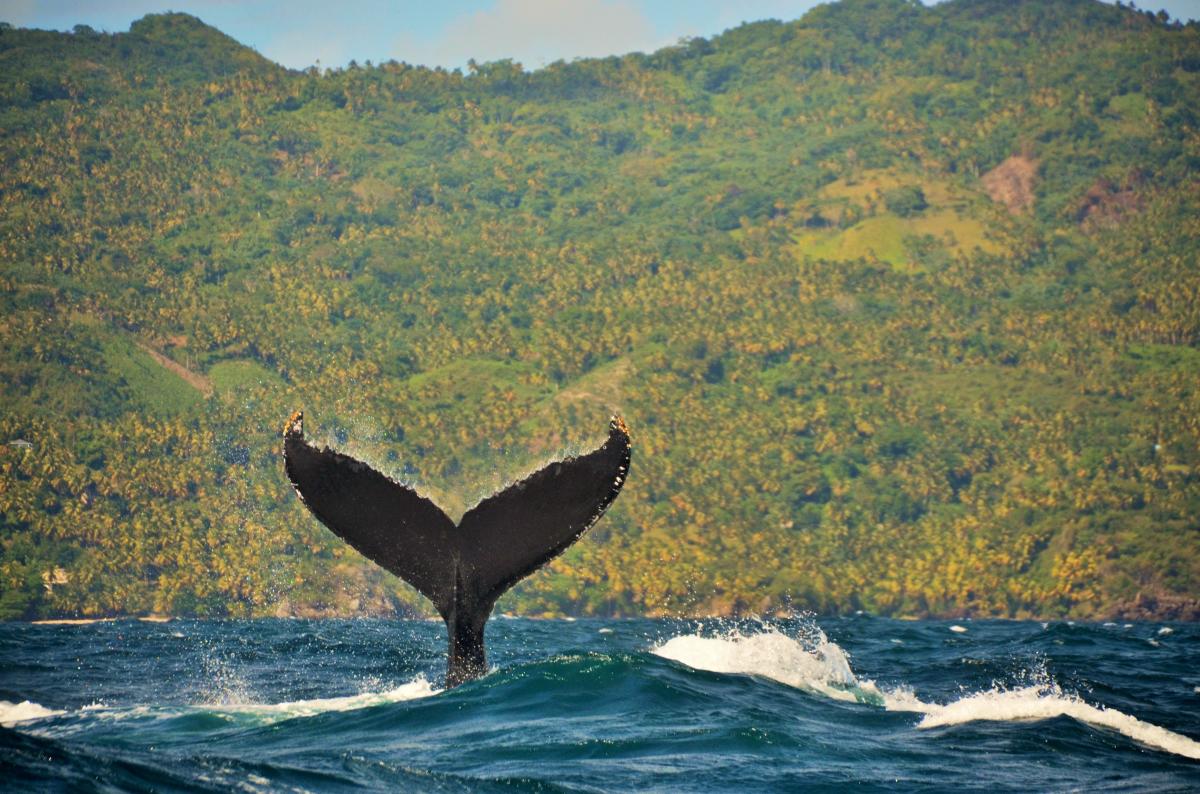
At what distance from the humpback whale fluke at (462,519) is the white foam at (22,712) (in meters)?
4.57

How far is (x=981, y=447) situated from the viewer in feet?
456

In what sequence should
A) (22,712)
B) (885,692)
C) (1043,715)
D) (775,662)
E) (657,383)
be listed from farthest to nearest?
1. (657,383)
2. (775,662)
3. (885,692)
4. (22,712)
5. (1043,715)

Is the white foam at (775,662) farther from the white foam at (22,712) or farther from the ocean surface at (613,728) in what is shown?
the white foam at (22,712)

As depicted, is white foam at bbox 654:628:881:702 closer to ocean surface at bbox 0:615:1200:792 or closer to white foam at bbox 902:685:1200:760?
ocean surface at bbox 0:615:1200:792

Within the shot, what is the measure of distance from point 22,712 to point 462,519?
19.7 ft

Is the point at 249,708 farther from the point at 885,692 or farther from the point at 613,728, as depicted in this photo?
the point at 885,692

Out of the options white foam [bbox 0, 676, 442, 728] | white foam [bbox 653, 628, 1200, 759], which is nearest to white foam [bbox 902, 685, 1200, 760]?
white foam [bbox 653, 628, 1200, 759]

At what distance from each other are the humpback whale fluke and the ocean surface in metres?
1.34

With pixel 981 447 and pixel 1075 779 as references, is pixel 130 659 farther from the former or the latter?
pixel 981 447

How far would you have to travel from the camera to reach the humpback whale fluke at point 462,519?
11.5 meters

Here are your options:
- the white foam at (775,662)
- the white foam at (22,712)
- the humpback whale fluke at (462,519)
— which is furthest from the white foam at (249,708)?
the white foam at (775,662)

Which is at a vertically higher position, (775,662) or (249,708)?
(775,662)

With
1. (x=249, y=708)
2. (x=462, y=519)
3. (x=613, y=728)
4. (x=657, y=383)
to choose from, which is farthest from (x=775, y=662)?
(x=657, y=383)

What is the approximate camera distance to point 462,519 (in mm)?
11891
